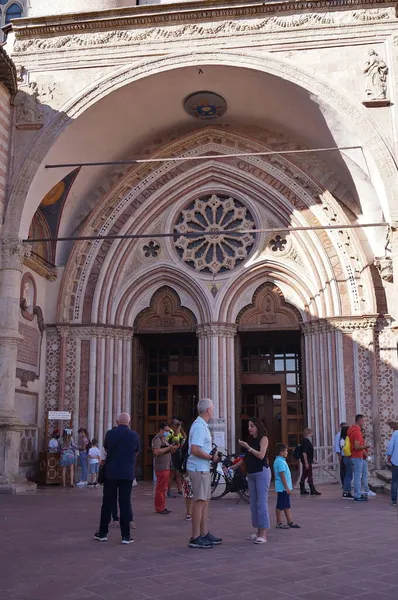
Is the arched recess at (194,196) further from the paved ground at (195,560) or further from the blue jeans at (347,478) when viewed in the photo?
the paved ground at (195,560)

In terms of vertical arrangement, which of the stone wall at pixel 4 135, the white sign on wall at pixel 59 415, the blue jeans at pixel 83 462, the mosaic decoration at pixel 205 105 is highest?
the mosaic decoration at pixel 205 105

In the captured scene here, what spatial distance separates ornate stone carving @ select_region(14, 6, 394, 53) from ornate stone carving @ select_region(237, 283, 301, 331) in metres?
6.27

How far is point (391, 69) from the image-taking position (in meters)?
13.2

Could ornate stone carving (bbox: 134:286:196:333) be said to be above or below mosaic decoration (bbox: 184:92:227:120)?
below

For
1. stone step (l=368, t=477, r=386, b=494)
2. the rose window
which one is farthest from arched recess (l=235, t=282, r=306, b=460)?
stone step (l=368, t=477, r=386, b=494)

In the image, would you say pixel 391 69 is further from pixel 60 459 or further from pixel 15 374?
pixel 60 459

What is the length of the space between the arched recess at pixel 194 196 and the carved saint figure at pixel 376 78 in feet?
10.0

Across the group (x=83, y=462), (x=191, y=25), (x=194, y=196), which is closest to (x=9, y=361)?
(x=83, y=462)

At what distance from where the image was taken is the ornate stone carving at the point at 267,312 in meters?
16.2

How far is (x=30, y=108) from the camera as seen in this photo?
553 inches

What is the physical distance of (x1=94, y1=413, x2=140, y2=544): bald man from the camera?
648 cm

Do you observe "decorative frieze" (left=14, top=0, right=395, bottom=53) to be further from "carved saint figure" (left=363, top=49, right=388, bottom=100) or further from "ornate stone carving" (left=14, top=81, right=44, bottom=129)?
"ornate stone carving" (left=14, top=81, right=44, bottom=129)

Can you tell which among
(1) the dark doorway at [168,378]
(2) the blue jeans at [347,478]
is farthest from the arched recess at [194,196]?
(2) the blue jeans at [347,478]

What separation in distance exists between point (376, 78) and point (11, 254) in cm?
850
